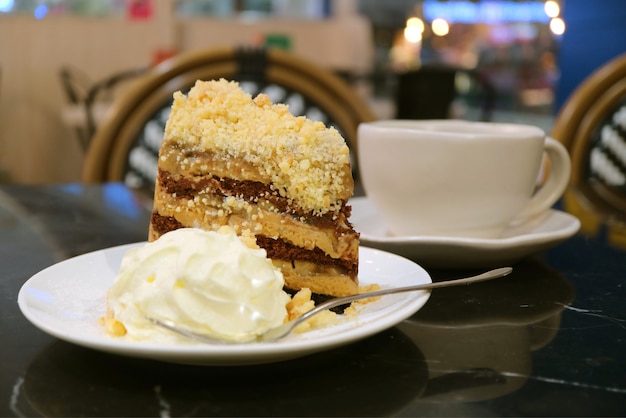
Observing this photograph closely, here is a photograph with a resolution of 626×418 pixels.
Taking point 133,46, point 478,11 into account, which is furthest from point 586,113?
point 478,11

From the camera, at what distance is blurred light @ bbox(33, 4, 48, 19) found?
4383mm

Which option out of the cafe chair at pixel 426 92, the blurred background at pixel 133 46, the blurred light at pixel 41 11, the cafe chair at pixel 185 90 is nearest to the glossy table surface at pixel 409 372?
the cafe chair at pixel 185 90

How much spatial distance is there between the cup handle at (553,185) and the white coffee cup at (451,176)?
2 centimetres

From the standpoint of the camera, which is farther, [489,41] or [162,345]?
[489,41]

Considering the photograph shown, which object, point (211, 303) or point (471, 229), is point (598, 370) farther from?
point (471, 229)

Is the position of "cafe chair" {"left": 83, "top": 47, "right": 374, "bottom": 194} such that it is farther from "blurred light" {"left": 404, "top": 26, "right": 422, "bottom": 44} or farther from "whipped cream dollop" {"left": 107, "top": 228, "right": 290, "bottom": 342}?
"blurred light" {"left": 404, "top": 26, "right": 422, "bottom": 44}

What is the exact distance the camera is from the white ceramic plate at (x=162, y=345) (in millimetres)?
503

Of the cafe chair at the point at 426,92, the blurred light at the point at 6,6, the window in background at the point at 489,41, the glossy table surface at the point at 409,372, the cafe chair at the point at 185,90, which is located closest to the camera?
the glossy table surface at the point at 409,372

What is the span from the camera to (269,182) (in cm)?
74

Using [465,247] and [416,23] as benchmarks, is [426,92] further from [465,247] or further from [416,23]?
[416,23]

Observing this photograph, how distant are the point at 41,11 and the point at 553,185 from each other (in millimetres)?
4075

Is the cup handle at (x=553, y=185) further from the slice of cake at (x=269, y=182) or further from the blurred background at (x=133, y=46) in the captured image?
the blurred background at (x=133, y=46)

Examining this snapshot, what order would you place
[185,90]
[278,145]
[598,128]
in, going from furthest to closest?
1. [598,128]
2. [185,90]
3. [278,145]

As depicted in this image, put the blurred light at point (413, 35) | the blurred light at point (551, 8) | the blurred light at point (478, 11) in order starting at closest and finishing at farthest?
the blurred light at point (551, 8) → the blurred light at point (413, 35) → the blurred light at point (478, 11)
